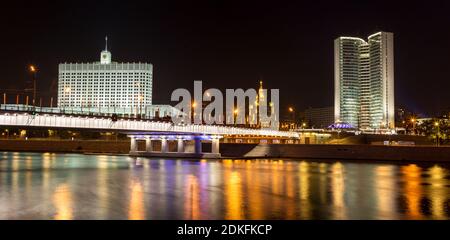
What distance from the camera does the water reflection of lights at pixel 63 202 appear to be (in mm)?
23673

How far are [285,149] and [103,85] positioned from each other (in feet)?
340

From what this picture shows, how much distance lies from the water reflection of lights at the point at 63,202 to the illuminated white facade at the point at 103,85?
417ft

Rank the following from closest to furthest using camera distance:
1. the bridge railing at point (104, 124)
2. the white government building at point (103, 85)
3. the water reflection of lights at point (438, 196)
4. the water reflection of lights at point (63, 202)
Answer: the water reflection of lights at point (63, 202)
the water reflection of lights at point (438, 196)
the bridge railing at point (104, 124)
the white government building at point (103, 85)

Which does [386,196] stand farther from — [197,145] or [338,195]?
[197,145]

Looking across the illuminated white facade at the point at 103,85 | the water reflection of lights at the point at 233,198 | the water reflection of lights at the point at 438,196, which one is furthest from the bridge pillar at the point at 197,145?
the illuminated white facade at the point at 103,85

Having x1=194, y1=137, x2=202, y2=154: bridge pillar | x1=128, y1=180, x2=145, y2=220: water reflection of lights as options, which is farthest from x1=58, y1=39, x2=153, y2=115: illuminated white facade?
x1=128, y1=180, x2=145, y2=220: water reflection of lights

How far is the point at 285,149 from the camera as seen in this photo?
9244 cm

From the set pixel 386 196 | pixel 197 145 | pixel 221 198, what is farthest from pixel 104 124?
pixel 386 196

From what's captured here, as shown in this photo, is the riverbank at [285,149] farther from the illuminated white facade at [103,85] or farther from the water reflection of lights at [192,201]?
the water reflection of lights at [192,201]
